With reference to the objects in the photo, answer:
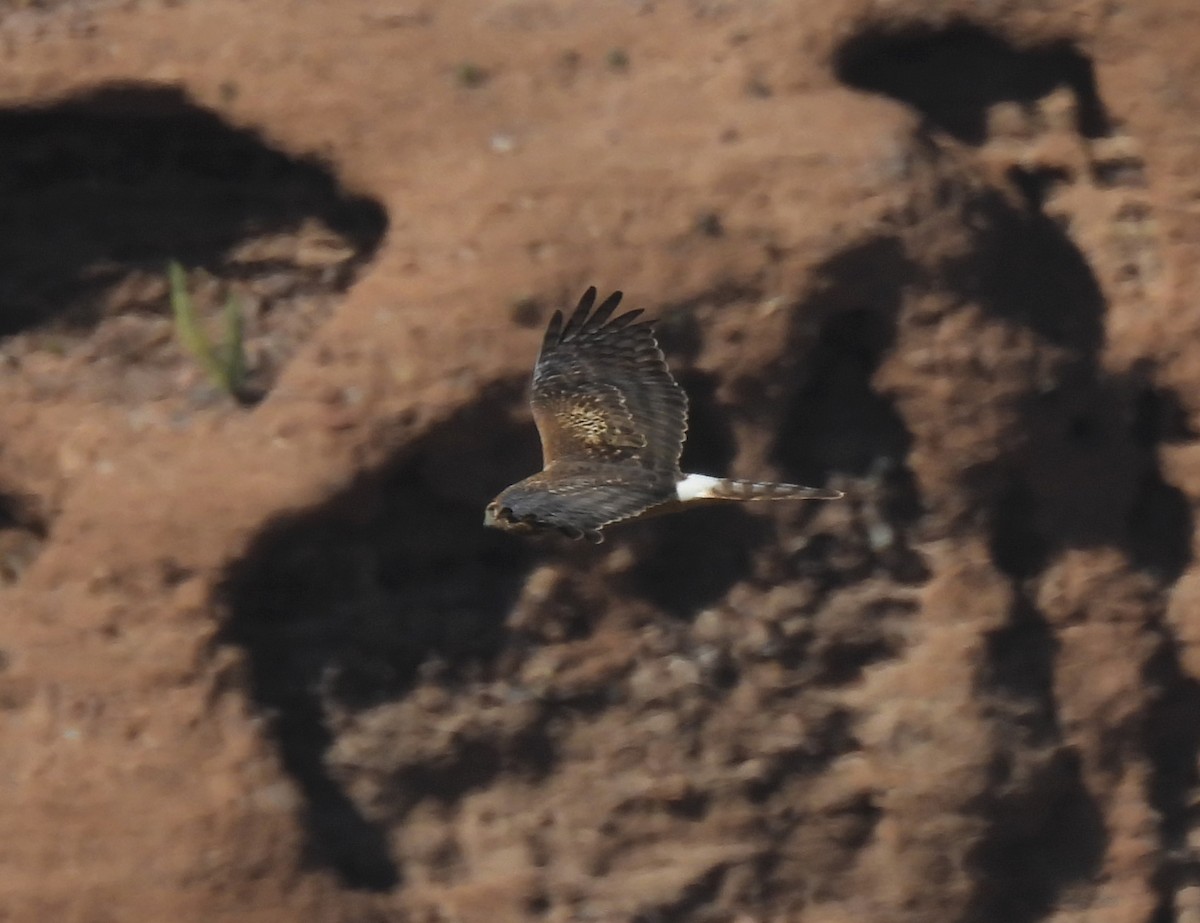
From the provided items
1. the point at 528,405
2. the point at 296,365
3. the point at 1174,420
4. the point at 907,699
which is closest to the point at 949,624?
the point at 907,699

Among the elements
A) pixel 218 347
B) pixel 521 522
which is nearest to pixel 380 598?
pixel 218 347

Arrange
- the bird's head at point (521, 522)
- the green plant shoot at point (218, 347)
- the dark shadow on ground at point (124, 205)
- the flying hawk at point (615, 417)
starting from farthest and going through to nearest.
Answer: the dark shadow on ground at point (124, 205) < the green plant shoot at point (218, 347) < the flying hawk at point (615, 417) < the bird's head at point (521, 522)

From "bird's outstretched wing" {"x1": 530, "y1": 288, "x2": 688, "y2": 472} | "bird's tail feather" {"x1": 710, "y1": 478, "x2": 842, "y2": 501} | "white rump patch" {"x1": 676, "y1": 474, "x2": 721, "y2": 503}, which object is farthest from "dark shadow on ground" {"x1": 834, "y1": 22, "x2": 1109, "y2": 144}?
"white rump patch" {"x1": 676, "y1": 474, "x2": 721, "y2": 503}

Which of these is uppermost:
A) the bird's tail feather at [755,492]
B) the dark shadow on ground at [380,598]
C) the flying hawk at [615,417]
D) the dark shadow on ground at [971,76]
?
the dark shadow on ground at [971,76]

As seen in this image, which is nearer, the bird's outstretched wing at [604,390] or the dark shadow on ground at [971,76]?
the bird's outstretched wing at [604,390]

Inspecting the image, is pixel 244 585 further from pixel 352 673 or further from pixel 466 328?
pixel 466 328

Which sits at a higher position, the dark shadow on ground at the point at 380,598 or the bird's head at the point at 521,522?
the bird's head at the point at 521,522

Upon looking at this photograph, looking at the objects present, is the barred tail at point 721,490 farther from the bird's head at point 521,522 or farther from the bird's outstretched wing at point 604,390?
the bird's head at point 521,522

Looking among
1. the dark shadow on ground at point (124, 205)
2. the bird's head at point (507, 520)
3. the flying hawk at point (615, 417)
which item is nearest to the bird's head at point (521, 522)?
the bird's head at point (507, 520)
